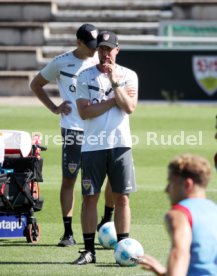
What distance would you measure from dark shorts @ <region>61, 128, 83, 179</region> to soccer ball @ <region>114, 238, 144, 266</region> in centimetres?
158

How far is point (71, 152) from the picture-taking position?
10.8 meters

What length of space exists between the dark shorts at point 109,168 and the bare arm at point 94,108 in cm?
32

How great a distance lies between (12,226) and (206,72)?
19.1 metres

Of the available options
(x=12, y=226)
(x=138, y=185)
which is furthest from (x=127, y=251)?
(x=138, y=185)

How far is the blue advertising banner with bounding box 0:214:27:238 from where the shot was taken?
1080 centimetres

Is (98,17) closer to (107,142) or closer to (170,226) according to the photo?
(107,142)

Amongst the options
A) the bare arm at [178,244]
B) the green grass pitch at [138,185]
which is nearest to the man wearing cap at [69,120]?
the green grass pitch at [138,185]

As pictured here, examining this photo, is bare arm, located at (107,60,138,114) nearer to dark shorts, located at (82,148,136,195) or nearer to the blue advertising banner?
dark shorts, located at (82,148,136,195)

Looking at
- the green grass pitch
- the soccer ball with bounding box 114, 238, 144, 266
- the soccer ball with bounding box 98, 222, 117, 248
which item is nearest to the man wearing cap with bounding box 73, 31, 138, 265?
the soccer ball with bounding box 114, 238, 144, 266

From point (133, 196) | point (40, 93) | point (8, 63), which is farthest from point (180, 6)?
point (40, 93)

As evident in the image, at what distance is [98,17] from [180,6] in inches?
104

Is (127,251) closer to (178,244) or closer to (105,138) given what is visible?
(105,138)

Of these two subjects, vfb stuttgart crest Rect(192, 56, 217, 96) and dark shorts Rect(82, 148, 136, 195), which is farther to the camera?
vfb stuttgart crest Rect(192, 56, 217, 96)

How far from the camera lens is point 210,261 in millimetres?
5711
